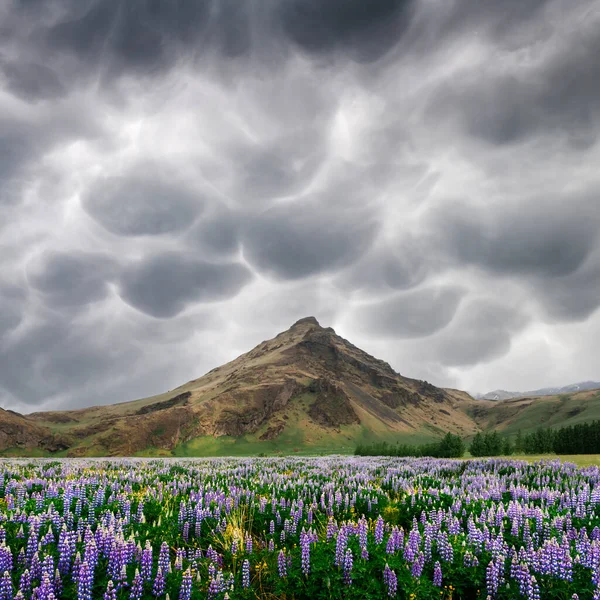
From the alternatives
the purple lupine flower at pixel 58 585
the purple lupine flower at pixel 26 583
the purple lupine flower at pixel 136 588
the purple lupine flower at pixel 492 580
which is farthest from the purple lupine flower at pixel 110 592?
the purple lupine flower at pixel 492 580

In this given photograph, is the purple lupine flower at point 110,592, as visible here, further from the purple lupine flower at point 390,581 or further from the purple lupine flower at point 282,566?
the purple lupine flower at point 390,581

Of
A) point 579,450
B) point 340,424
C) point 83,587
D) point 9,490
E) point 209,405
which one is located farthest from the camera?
point 340,424

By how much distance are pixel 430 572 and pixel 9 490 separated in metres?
13.3

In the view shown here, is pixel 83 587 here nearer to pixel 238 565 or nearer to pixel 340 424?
pixel 238 565

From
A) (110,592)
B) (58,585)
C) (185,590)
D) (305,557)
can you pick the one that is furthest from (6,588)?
(305,557)

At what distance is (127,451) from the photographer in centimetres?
12656

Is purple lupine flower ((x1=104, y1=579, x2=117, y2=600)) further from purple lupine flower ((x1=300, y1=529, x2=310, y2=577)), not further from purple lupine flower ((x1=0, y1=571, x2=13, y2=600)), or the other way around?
purple lupine flower ((x1=300, y1=529, x2=310, y2=577))

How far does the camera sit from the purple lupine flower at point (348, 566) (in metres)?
7.11

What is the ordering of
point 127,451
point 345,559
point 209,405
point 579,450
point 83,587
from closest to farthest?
point 83,587, point 345,559, point 579,450, point 127,451, point 209,405

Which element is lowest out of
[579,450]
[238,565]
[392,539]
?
[579,450]

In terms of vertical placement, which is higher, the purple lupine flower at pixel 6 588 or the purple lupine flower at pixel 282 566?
the purple lupine flower at pixel 6 588

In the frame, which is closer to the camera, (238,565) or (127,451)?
(238,565)

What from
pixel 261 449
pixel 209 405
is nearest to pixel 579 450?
pixel 261 449

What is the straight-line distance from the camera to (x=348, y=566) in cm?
728
